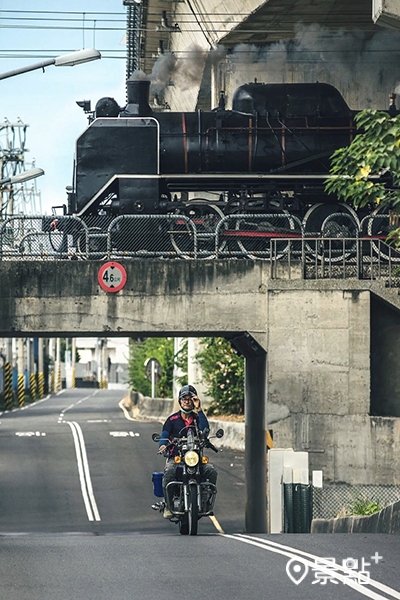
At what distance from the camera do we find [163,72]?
40.5 meters

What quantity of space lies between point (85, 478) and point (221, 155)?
1047 cm

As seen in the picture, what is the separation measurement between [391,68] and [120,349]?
15378 cm

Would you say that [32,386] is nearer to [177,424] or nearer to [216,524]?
[216,524]

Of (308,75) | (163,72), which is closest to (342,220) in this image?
(308,75)

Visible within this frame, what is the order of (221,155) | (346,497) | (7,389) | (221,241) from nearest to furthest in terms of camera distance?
(346,497)
(221,241)
(221,155)
(7,389)

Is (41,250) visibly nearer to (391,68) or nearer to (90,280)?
(90,280)

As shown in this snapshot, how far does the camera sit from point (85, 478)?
1305 inches

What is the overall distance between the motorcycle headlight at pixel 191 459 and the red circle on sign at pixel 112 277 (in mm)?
9054

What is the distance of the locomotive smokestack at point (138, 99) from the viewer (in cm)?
2870

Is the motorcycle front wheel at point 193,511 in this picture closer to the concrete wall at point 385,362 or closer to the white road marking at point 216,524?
the concrete wall at point 385,362

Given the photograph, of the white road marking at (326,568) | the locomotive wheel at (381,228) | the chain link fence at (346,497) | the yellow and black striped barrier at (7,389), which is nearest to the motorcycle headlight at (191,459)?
A: the white road marking at (326,568)

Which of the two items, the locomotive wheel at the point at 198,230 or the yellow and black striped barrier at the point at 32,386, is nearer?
the locomotive wheel at the point at 198,230

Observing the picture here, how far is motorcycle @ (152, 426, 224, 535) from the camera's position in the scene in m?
15.2

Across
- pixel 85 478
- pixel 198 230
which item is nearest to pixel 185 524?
pixel 198 230
